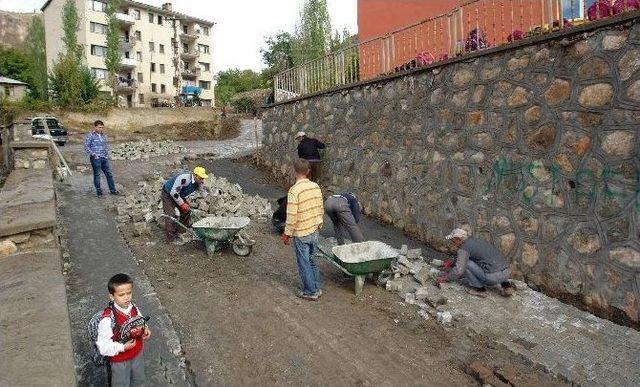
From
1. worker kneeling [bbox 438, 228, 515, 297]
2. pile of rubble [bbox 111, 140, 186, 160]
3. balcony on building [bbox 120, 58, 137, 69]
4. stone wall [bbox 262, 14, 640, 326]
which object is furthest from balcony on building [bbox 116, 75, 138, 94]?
worker kneeling [bbox 438, 228, 515, 297]

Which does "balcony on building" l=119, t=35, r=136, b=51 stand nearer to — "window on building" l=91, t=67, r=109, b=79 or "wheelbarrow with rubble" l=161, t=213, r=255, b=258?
"window on building" l=91, t=67, r=109, b=79

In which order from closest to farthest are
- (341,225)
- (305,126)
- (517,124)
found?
(517,124)
(341,225)
(305,126)

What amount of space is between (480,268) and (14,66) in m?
59.1

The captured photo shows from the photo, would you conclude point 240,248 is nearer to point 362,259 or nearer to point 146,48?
point 362,259

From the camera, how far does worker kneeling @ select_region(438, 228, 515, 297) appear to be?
6035mm

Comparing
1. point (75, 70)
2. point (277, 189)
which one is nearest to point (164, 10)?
point (75, 70)

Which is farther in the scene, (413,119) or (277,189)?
(277,189)

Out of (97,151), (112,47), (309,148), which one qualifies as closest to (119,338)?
(97,151)

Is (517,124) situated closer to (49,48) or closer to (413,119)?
(413,119)

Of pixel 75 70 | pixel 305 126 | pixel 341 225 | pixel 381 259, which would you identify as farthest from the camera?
pixel 75 70

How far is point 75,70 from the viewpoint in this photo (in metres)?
35.7

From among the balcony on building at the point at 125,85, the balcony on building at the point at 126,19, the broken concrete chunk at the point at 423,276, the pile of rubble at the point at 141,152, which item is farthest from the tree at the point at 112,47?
the broken concrete chunk at the point at 423,276

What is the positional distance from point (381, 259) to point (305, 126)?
7.60 metres

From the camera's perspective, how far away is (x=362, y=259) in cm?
625
